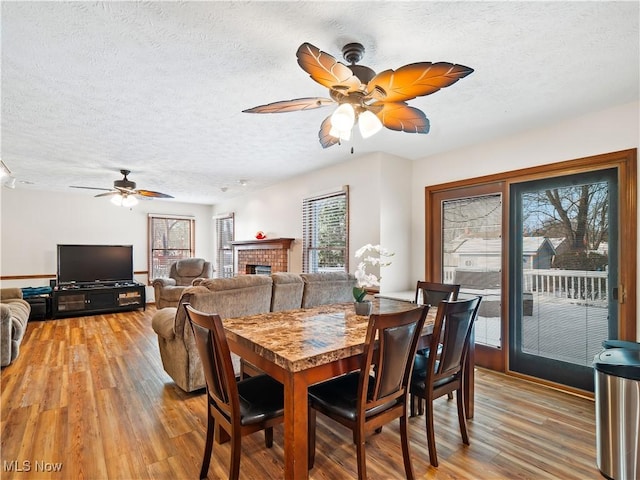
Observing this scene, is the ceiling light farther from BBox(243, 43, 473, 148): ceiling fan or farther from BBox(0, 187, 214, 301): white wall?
BBox(243, 43, 473, 148): ceiling fan

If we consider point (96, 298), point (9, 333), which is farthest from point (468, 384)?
point (96, 298)

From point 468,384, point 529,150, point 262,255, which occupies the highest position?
point 529,150

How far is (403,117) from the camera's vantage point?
2117mm

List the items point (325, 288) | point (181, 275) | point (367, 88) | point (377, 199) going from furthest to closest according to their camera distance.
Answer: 1. point (181, 275)
2. point (377, 199)
3. point (325, 288)
4. point (367, 88)

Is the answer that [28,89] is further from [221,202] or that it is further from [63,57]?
[221,202]

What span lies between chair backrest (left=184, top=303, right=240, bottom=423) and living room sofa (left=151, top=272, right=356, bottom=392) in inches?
42.0

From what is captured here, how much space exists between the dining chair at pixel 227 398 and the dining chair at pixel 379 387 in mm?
290

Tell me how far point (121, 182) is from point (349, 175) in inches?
131

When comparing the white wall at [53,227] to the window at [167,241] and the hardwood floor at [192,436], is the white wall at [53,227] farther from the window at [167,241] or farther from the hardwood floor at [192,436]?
the hardwood floor at [192,436]

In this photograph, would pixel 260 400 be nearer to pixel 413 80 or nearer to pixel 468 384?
pixel 468 384

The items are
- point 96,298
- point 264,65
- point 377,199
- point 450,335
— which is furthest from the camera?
point 96,298

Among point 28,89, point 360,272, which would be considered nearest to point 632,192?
point 360,272

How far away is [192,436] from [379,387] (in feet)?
4.83

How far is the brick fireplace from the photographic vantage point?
18.4 feet
